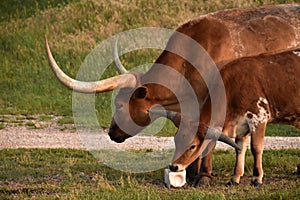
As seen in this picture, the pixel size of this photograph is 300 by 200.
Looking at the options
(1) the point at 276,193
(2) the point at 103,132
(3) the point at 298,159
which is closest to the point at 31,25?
(2) the point at 103,132

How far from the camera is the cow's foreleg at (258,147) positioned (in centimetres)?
1055

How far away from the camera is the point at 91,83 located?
1071 centimetres

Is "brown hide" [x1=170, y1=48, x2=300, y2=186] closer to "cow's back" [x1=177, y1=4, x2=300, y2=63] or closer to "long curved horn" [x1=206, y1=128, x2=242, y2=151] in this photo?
"long curved horn" [x1=206, y1=128, x2=242, y2=151]

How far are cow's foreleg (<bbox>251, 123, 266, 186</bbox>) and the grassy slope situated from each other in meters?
8.89

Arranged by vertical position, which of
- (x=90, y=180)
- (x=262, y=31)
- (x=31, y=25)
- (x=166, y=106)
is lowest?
(x=90, y=180)

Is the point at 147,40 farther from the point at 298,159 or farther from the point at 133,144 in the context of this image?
the point at 298,159

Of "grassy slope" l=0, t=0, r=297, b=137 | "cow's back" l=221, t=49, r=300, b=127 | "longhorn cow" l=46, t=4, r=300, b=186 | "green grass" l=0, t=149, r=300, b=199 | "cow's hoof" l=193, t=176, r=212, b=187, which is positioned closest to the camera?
"green grass" l=0, t=149, r=300, b=199

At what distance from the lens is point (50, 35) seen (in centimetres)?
2394

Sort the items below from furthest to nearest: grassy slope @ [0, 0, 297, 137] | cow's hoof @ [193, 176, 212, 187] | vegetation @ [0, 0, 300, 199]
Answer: grassy slope @ [0, 0, 297, 137], cow's hoof @ [193, 176, 212, 187], vegetation @ [0, 0, 300, 199]

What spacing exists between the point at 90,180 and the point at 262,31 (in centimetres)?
338

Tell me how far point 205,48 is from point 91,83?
1.79m

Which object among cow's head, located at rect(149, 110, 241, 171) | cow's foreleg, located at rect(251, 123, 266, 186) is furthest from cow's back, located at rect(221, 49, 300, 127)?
cow's head, located at rect(149, 110, 241, 171)

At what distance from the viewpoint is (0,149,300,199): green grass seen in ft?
32.2

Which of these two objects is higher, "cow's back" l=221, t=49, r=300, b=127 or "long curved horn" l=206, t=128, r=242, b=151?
"cow's back" l=221, t=49, r=300, b=127
